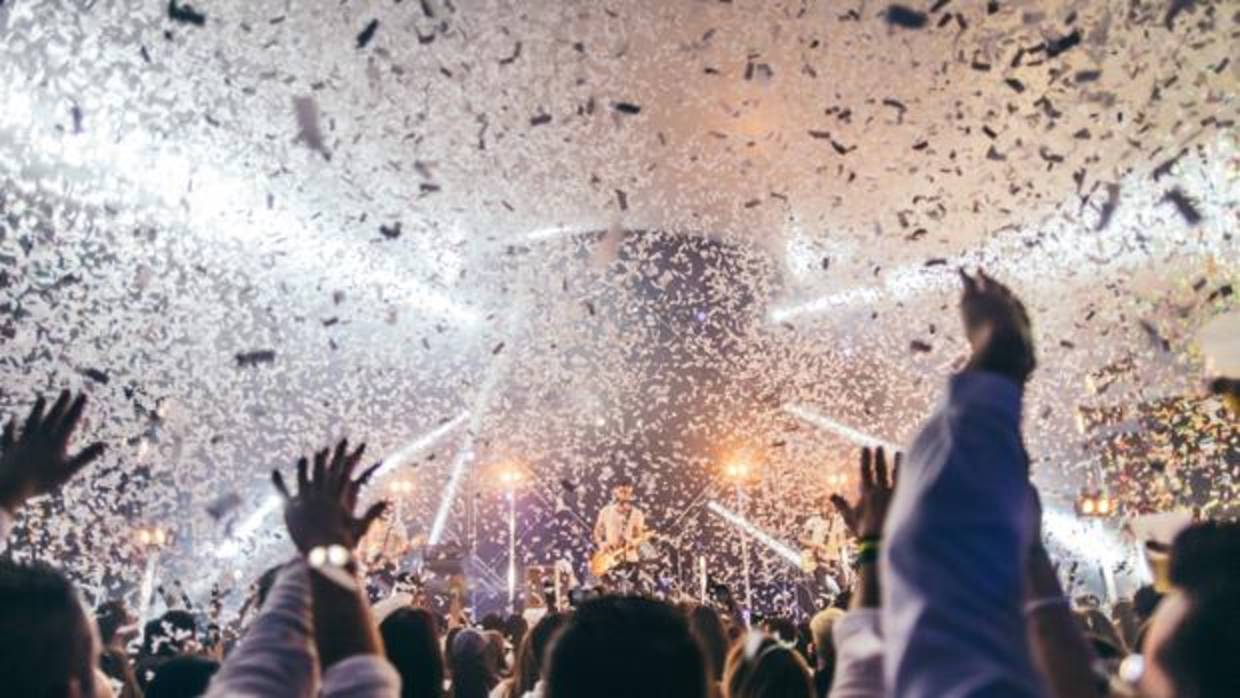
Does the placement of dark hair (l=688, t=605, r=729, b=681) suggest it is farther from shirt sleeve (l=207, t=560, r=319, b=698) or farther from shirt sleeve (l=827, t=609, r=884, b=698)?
shirt sleeve (l=207, t=560, r=319, b=698)

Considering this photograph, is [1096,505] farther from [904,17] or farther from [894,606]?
[894,606]

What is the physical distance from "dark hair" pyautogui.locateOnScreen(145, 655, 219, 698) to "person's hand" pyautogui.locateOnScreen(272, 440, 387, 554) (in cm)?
152

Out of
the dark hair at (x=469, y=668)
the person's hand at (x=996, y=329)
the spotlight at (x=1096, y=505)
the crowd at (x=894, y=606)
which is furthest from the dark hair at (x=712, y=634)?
the spotlight at (x=1096, y=505)

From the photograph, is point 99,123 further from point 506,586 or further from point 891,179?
point 506,586

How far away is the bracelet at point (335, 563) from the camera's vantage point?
6.05 feet

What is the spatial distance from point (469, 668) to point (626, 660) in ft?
11.9

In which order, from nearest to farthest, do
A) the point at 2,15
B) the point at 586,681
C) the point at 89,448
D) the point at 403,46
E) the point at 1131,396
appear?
the point at 586,681 < the point at 89,448 < the point at 2,15 < the point at 403,46 < the point at 1131,396

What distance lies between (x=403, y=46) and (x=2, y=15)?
3726mm

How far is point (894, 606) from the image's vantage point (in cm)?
99

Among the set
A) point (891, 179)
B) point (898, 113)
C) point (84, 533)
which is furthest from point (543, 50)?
point (84, 533)

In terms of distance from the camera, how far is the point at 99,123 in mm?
12641

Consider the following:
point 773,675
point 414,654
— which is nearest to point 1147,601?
point 773,675

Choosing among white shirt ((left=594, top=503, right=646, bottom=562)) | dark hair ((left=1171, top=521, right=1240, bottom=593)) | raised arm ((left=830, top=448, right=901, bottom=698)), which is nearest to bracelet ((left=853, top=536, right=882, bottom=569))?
raised arm ((left=830, top=448, right=901, bottom=698))

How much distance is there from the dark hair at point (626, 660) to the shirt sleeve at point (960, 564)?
0.62 metres
